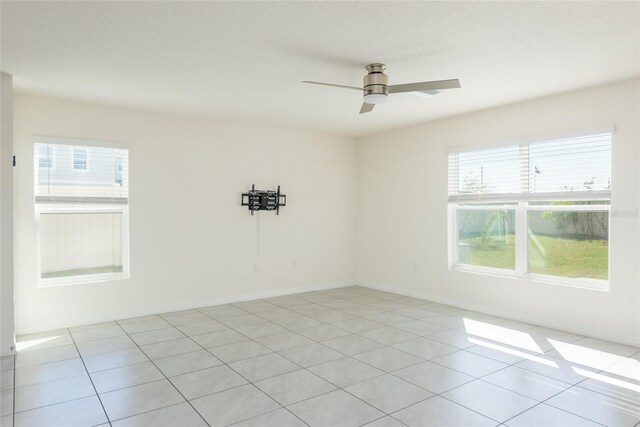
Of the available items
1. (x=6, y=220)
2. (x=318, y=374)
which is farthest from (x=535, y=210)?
(x=6, y=220)

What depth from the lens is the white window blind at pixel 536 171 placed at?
4.12 metres

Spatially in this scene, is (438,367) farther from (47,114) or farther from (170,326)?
(47,114)

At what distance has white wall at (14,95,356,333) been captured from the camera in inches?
173

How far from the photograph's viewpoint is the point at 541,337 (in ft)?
13.3

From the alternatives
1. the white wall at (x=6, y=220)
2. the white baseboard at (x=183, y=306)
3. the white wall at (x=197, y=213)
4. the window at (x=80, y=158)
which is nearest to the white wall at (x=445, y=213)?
the white wall at (x=197, y=213)

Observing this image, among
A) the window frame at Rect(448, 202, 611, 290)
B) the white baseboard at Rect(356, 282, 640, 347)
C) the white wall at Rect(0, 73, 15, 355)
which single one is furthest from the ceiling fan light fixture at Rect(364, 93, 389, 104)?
the white wall at Rect(0, 73, 15, 355)

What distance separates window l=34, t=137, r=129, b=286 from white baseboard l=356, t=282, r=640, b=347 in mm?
3896

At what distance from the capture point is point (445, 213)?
552 cm

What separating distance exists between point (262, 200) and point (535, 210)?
3.52 m

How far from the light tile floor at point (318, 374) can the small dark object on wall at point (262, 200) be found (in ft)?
5.55

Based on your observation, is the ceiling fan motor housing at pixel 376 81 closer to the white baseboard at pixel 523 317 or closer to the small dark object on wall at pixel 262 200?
the small dark object on wall at pixel 262 200

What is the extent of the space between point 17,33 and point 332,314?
401 centimetres

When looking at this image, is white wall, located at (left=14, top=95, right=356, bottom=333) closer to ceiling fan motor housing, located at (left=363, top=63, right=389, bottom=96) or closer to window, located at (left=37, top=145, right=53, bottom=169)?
window, located at (left=37, top=145, right=53, bottom=169)

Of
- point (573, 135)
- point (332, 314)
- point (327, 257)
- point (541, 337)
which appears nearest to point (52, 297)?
point (332, 314)
